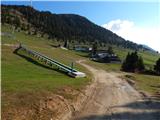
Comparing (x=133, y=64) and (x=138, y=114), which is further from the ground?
(x=138, y=114)

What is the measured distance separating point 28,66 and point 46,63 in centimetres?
750

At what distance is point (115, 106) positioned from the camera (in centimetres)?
2981

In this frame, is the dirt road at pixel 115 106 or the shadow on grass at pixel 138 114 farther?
the dirt road at pixel 115 106

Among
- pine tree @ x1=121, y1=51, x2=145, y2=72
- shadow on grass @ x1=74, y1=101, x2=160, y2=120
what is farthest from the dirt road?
pine tree @ x1=121, y1=51, x2=145, y2=72

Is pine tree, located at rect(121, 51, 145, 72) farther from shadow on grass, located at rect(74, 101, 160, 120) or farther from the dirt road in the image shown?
shadow on grass, located at rect(74, 101, 160, 120)

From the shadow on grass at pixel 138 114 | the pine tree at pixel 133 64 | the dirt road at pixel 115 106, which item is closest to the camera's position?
the shadow on grass at pixel 138 114

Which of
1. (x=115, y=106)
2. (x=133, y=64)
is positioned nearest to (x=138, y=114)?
(x=115, y=106)

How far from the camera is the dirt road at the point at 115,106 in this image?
86.2 ft

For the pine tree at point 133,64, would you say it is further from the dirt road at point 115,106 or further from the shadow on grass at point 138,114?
the shadow on grass at point 138,114

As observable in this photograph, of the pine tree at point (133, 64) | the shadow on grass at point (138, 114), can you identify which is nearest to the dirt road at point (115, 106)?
the shadow on grass at point (138, 114)

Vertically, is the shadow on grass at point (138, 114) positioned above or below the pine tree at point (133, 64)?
above

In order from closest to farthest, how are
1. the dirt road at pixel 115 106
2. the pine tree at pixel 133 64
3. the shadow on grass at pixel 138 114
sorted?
the shadow on grass at pixel 138 114
the dirt road at pixel 115 106
the pine tree at pixel 133 64

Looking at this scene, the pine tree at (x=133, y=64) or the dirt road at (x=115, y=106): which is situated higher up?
the dirt road at (x=115, y=106)

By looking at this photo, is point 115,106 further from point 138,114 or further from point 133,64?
point 133,64
